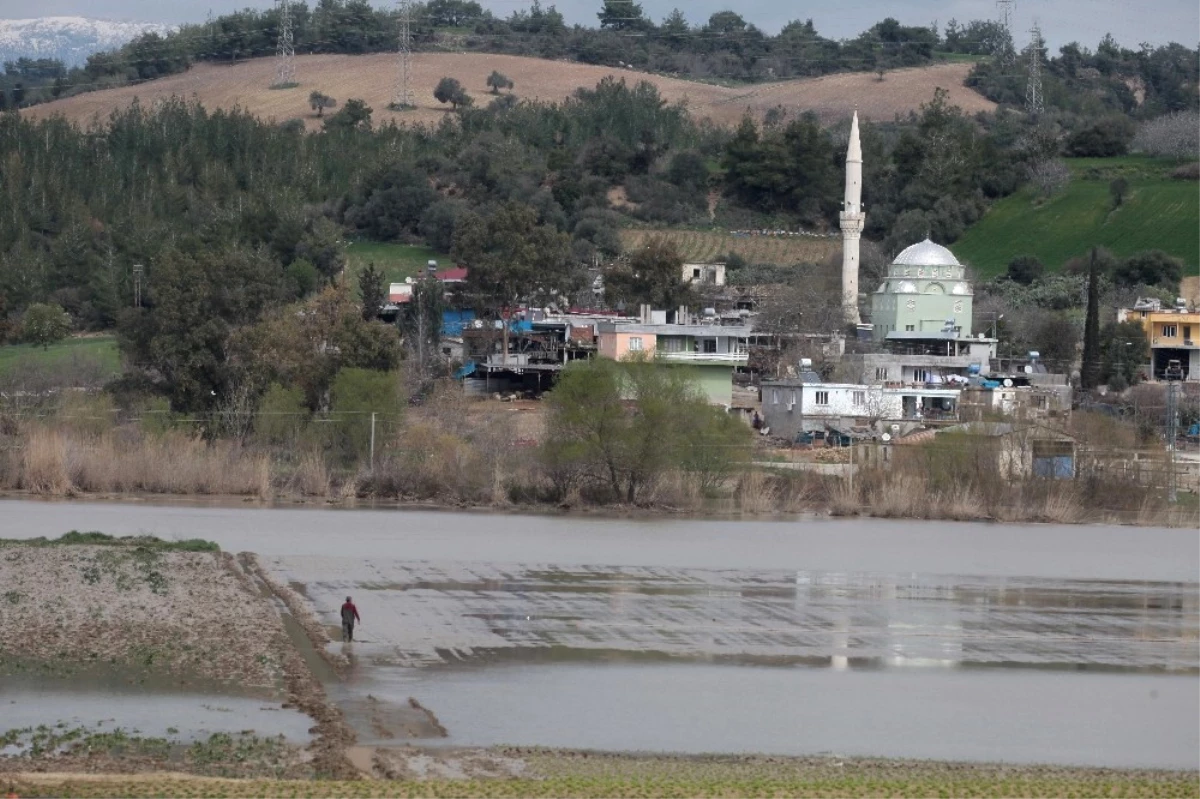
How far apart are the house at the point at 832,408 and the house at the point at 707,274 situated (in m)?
24.5

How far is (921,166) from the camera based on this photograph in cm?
11031

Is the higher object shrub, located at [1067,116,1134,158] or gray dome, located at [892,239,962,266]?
shrub, located at [1067,116,1134,158]

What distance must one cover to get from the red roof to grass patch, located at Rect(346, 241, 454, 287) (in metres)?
5.58

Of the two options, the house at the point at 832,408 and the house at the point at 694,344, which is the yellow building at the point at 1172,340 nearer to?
the house at the point at 832,408

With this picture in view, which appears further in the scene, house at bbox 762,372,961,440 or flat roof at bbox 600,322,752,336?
flat roof at bbox 600,322,752,336

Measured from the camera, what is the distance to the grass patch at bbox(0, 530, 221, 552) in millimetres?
32969

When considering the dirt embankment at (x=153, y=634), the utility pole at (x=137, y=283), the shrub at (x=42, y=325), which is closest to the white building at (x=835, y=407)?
the utility pole at (x=137, y=283)

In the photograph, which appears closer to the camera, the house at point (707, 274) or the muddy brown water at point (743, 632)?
the muddy brown water at point (743, 632)

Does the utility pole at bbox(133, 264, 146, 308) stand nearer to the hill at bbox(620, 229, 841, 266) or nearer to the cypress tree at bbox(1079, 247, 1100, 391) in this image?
the hill at bbox(620, 229, 841, 266)

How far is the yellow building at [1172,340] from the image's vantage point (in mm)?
79750

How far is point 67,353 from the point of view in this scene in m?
74.6

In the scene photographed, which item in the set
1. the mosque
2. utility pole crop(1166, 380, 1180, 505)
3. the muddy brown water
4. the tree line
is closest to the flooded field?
the muddy brown water

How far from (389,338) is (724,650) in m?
36.8

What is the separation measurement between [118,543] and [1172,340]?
57.5 meters
